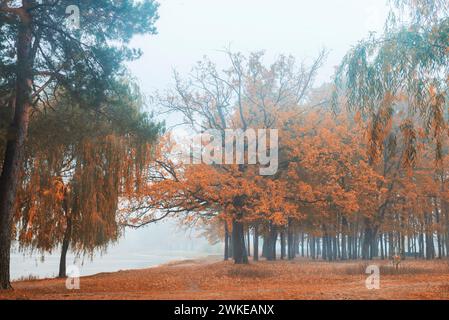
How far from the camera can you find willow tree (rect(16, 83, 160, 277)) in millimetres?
14492

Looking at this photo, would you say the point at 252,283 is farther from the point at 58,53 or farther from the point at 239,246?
the point at 58,53

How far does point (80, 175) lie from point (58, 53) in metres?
5.81

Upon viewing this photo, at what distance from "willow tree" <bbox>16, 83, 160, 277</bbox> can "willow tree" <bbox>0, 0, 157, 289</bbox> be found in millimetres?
1295

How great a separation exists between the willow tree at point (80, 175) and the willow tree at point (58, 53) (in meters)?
1.30

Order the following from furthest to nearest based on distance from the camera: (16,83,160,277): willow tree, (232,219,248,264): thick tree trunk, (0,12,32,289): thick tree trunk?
(232,219,248,264): thick tree trunk < (16,83,160,277): willow tree < (0,12,32,289): thick tree trunk

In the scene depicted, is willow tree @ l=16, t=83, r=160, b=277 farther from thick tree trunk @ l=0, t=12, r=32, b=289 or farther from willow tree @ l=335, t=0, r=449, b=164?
willow tree @ l=335, t=0, r=449, b=164

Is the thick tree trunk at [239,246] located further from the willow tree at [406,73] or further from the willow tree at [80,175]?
the willow tree at [406,73]

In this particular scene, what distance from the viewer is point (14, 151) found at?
1253cm

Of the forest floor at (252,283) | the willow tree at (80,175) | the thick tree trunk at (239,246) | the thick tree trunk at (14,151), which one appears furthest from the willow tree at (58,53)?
the thick tree trunk at (239,246)

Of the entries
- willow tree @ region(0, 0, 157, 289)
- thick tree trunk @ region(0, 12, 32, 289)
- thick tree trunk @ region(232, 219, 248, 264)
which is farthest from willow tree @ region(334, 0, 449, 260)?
thick tree trunk @ region(232, 219, 248, 264)

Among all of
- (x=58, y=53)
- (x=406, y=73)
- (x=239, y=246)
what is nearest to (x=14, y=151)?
(x=58, y=53)

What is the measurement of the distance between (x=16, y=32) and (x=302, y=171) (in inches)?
657
